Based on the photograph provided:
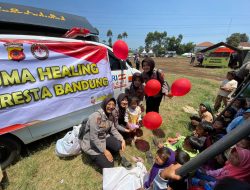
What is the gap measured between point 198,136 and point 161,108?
2.37 meters

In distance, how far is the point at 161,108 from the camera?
5.93m

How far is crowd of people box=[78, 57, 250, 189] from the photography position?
2.10m

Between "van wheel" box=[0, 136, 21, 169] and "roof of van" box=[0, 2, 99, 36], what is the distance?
219cm

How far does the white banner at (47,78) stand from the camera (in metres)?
2.53

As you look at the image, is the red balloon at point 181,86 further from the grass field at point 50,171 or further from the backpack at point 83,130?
the backpack at point 83,130

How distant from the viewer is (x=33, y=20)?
12.7ft

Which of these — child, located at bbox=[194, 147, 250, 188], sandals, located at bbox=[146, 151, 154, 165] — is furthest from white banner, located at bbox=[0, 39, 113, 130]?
child, located at bbox=[194, 147, 250, 188]

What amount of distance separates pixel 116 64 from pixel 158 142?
2.01m

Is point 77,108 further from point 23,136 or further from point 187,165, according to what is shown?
point 187,165

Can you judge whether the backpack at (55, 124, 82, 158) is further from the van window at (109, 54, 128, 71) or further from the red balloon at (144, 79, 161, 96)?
the van window at (109, 54, 128, 71)

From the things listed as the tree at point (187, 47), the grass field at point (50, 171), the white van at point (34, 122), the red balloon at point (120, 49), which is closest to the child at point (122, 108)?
the grass field at point (50, 171)

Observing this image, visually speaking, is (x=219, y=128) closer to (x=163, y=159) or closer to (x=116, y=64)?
(x=163, y=159)

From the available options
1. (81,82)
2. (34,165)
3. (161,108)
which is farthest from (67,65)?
(161,108)

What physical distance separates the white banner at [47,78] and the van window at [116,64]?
0.31 metres
